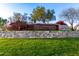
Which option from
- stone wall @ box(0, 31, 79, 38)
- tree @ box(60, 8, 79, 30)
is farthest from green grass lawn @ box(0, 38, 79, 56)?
tree @ box(60, 8, 79, 30)

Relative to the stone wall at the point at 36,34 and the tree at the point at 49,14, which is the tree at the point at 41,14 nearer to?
the tree at the point at 49,14

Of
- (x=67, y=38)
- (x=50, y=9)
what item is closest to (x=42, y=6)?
(x=50, y=9)

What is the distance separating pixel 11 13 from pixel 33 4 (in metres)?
0.22

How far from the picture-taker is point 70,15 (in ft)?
7.16

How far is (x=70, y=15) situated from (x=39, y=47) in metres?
0.41

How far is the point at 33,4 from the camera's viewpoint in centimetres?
216

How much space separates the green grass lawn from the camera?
213cm

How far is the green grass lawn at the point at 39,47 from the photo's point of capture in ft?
6.98

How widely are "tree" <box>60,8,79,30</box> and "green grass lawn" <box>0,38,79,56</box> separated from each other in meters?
0.17

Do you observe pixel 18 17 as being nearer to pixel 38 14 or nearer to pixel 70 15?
pixel 38 14

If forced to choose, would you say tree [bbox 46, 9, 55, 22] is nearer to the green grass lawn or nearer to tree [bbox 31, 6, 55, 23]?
tree [bbox 31, 6, 55, 23]

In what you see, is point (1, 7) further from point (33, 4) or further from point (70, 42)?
point (70, 42)

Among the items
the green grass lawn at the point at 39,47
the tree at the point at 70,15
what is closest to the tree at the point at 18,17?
the green grass lawn at the point at 39,47

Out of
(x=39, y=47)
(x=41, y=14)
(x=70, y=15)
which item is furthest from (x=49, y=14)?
(x=39, y=47)
